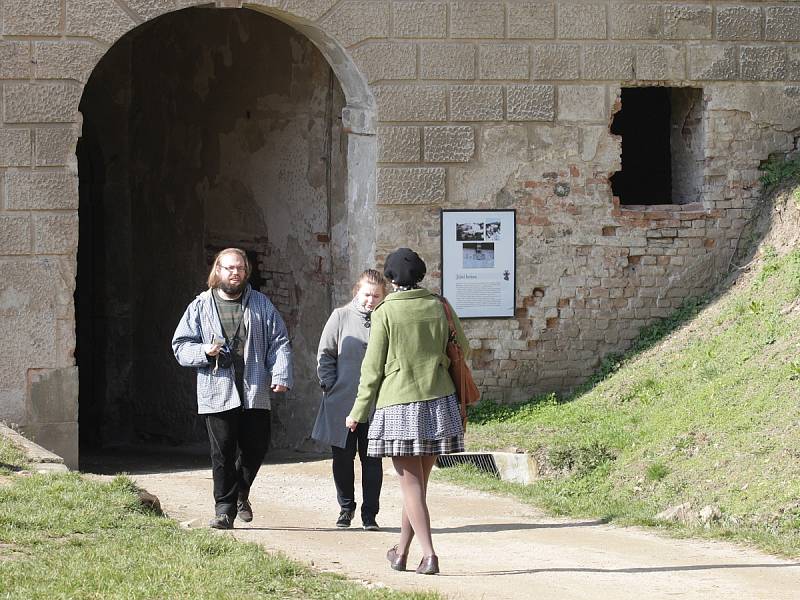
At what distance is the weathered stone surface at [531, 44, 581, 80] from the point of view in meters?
12.0

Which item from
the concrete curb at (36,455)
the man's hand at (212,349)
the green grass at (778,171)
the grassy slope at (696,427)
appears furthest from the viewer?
the green grass at (778,171)

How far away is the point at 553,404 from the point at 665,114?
12.4 ft

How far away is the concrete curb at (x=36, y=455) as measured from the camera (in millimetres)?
→ 9141

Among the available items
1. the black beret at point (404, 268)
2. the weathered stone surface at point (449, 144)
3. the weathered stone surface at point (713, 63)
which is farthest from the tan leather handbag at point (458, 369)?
the weathered stone surface at point (713, 63)

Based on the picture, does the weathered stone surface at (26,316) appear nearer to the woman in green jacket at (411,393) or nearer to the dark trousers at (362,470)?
the dark trousers at (362,470)

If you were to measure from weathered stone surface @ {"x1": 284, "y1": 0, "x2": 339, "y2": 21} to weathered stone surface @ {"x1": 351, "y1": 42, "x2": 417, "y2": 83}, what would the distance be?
0.44 metres

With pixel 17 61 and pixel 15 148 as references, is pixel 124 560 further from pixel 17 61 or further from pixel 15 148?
pixel 17 61

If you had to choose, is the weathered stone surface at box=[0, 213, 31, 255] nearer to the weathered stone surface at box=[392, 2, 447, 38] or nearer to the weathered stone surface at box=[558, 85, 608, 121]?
the weathered stone surface at box=[392, 2, 447, 38]

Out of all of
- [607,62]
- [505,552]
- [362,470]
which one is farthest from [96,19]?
[505,552]

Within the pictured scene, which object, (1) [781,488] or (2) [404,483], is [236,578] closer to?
(2) [404,483]

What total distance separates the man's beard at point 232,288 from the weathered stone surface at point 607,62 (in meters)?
5.21

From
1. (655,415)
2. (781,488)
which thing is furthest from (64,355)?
(781,488)

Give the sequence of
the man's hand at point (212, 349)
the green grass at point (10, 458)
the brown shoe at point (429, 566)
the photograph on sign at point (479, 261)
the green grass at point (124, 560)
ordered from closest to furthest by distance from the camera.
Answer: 1. the green grass at point (124, 560)
2. the brown shoe at point (429, 566)
3. the man's hand at point (212, 349)
4. the green grass at point (10, 458)
5. the photograph on sign at point (479, 261)

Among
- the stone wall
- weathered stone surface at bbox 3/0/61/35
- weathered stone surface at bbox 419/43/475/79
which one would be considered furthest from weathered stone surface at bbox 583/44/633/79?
weathered stone surface at bbox 3/0/61/35
